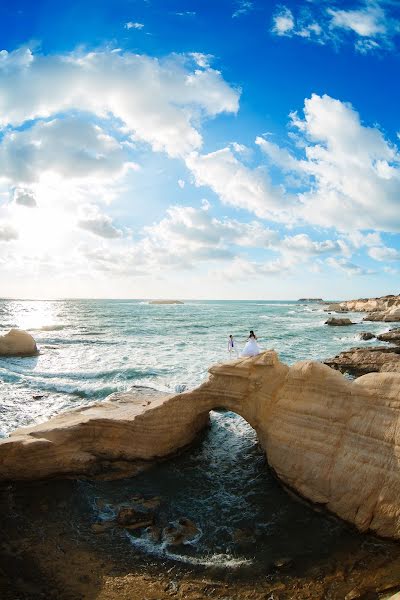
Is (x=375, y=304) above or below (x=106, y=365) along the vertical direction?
above

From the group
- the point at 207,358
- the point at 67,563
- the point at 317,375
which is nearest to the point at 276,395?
the point at 317,375

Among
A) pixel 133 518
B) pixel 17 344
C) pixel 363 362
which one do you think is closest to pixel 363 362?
pixel 363 362

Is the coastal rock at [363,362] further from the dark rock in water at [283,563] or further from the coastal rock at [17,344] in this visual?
the coastal rock at [17,344]

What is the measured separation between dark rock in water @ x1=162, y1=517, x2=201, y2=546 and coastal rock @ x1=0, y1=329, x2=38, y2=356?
22.5 meters

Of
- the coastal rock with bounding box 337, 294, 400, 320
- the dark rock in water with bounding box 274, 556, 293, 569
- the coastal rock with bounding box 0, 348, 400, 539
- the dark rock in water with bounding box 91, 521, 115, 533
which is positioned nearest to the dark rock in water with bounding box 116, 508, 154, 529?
the dark rock in water with bounding box 91, 521, 115, 533

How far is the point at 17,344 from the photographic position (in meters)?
26.6

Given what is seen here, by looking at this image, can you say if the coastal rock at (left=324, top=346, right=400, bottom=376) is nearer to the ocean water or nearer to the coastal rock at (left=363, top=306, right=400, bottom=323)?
the ocean water

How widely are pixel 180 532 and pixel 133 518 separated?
1.07 meters

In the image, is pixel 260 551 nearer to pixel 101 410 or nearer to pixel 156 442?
pixel 156 442

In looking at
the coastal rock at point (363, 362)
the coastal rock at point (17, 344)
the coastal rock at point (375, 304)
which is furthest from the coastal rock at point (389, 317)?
the coastal rock at point (17, 344)

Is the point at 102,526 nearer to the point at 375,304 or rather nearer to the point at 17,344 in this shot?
the point at 17,344

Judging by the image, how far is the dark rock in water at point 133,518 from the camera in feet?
25.3

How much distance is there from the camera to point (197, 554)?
6.95m

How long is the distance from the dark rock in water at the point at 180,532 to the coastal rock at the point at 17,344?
22.5 meters
